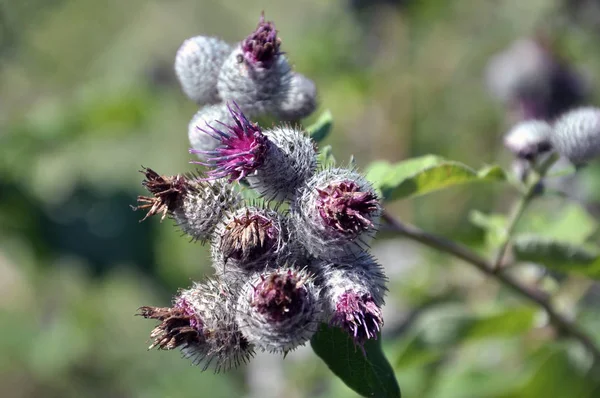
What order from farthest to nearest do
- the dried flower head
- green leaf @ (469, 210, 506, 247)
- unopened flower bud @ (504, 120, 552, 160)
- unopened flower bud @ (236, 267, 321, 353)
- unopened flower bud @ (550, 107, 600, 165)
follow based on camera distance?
green leaf @ (469, 210, 506, 247) → unopened flower bud @ (504, 120, 552, 160) → unopened flower bud @ (550, 107, 600, 165) → the dried flower head → unopened flower bud @ (236, 267, 321, 353)

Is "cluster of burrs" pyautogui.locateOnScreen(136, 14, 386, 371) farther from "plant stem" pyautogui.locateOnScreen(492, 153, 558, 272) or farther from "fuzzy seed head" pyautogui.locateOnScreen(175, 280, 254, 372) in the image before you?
"plant stem" pyautogui.locateOnScreen(492, 153, 558, 272)

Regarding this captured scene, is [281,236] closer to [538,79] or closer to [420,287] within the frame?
[420,287]

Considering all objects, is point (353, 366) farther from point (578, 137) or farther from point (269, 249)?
point (578, 137)

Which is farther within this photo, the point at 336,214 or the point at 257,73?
→ the point at 257,73

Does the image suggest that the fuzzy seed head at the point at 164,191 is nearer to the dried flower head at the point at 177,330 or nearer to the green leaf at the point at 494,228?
the dried flower head at the point at 177,330

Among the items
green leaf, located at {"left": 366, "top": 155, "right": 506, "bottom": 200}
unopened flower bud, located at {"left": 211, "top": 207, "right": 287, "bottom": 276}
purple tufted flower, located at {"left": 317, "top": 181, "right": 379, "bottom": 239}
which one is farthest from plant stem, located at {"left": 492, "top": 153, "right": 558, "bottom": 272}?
unopened flower bud, located at {"left": 211, "top": 207, "right": 287, "bottom": 276}

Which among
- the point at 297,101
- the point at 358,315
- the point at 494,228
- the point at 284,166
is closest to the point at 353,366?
the point at 358,315
